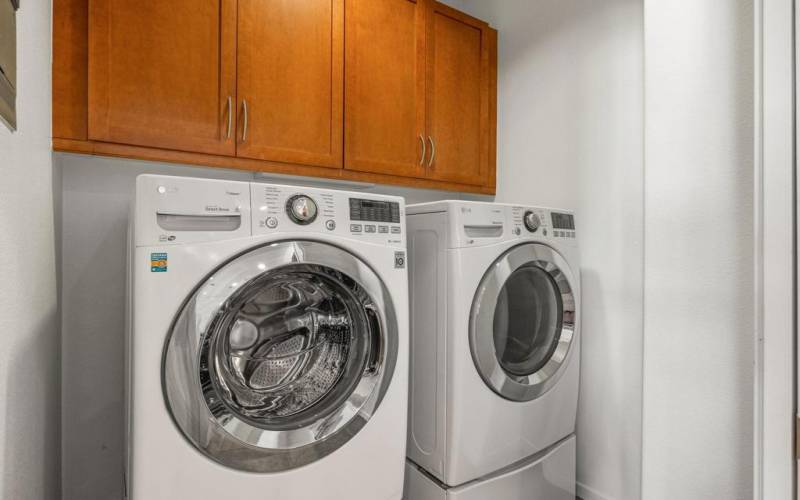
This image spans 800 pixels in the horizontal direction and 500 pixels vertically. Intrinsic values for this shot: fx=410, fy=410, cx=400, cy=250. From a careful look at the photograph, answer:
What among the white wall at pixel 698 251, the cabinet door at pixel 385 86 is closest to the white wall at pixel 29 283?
the cabinet door at pixel 385 86

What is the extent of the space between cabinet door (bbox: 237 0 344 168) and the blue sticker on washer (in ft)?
2.24

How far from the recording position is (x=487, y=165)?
2141 millimetres

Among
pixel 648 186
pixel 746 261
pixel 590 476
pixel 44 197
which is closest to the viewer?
pixel 44 197

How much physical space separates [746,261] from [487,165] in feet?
3.85

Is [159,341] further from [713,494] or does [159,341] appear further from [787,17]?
[787,17]

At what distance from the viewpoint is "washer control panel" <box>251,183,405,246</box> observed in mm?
1001

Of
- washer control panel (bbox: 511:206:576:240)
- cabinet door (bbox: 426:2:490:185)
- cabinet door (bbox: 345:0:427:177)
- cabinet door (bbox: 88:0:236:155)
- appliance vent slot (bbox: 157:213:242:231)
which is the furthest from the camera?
cabinet door (bbox: 426:2:490:185)

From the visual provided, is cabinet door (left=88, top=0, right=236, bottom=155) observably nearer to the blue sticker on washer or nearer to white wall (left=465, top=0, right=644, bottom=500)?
the blue sticker on washer

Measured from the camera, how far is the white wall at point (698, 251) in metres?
1.25

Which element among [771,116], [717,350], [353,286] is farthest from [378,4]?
[717,350]

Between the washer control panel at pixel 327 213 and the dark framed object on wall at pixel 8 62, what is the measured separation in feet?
1.45

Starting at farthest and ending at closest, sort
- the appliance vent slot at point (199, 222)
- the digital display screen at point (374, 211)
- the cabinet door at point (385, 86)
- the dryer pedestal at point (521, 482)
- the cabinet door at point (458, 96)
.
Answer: the cabinet door at point (458, 96), the cabinet door at point (385, 86), the dryer pedestal at point (521, 482), the digital display screen at point (374, 211), the appliance vent slot at point (199, 222)

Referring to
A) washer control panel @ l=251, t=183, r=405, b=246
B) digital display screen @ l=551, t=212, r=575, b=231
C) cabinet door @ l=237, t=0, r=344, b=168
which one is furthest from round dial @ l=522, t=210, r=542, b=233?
cabinet door @ l=237, t=0, r=344, b=168

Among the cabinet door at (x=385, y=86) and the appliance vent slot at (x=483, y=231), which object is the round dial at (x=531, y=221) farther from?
the cabinet door at (x=385, y=86)
